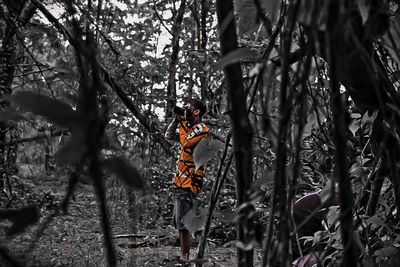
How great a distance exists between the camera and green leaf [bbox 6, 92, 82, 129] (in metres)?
0.44

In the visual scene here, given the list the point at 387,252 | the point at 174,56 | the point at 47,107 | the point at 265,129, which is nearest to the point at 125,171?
the point at 47,107

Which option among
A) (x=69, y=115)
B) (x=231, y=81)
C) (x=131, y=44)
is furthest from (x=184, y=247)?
(x=69, y=115)

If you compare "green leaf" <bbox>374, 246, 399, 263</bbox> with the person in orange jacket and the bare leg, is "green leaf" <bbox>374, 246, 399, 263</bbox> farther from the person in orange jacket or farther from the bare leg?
the bare leg

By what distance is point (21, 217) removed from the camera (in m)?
0.65

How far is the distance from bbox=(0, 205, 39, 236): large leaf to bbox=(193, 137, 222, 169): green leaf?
1.55 ft

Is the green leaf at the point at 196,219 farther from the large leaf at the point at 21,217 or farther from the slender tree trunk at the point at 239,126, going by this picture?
the large leaf at the point at 21,217

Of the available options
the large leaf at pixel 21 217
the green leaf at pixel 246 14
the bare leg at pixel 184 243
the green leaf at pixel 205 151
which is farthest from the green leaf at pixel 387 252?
the bare leg at pixel 184 243

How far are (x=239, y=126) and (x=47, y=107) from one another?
307 mm

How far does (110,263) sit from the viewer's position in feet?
1.69

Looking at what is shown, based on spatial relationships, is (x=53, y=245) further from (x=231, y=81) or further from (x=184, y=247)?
(x=231, y=81)

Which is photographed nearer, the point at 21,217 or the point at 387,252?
the point at 21,217

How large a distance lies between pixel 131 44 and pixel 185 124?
74 cm

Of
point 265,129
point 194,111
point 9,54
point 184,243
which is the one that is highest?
point 9,54

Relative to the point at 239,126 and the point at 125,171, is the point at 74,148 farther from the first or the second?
the point at 239,126
